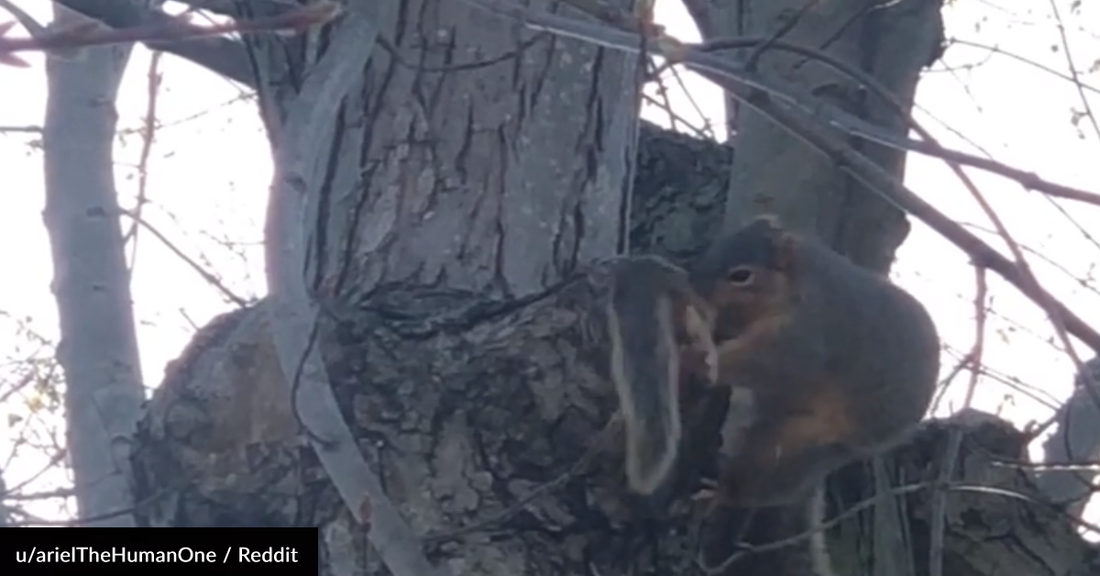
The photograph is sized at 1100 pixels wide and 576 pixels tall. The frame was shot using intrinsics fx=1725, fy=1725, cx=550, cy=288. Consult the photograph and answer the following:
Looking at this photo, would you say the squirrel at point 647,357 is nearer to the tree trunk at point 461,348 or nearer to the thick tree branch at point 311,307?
the tree trunk at point 461,348

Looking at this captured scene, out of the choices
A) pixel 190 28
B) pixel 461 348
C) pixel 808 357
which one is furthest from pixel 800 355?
pixel 190 28

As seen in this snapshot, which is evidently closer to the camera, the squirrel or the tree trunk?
the squirrel

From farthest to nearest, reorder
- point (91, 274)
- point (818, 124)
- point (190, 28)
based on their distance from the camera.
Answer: point (91, 274), point (818, 124), point (190, 28)

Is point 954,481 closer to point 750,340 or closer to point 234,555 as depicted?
point 750,340

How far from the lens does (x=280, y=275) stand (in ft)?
3.92

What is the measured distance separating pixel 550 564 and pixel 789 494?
0.98ft

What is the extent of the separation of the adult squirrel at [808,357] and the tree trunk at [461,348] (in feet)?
0.31

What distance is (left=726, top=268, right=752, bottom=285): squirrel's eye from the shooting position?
177 centimetres

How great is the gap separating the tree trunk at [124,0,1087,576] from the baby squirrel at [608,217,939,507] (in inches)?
3.6

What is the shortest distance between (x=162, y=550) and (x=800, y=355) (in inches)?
26.5

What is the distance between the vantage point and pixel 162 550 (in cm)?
166

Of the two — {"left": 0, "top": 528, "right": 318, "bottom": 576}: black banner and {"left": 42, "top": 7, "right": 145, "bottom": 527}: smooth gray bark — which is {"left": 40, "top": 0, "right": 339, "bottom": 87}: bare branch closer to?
{"left": 42, "top": 7, "right": 145, "bottom": 527}: smooth gray bark

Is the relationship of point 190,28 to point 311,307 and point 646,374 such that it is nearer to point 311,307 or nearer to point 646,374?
point 311,307

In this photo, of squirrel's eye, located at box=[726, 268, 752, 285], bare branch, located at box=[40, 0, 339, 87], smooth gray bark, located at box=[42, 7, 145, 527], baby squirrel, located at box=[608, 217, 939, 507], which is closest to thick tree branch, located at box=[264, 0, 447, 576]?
bare branch, located at box=[40, 0, 339, 87]
